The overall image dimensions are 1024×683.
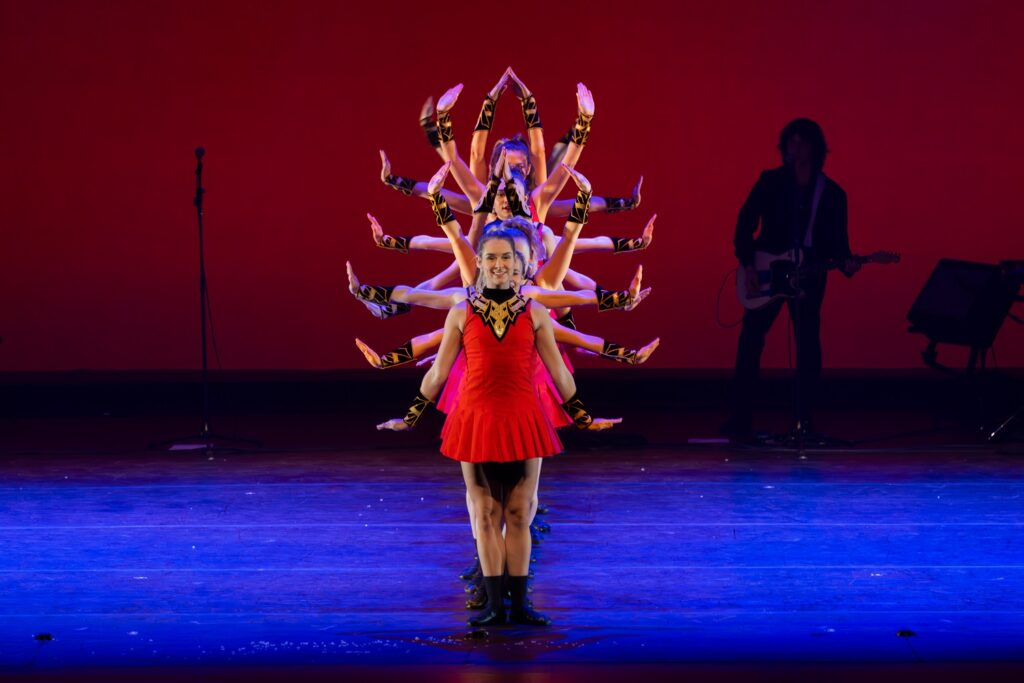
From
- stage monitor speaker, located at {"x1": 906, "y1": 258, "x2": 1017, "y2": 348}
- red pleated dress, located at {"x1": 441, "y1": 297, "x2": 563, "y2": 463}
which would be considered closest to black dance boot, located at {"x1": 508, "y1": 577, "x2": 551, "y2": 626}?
red pleated dress, located at {"x1": 441, "y1": 297, "x2": 563, "y2": 463}

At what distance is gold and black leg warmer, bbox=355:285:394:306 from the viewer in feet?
14.2

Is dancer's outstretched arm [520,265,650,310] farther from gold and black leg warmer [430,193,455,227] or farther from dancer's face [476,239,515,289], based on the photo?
gold and black leg warmer [430,193,455,227]

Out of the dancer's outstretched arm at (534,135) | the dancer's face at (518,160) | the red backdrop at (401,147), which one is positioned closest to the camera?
the dancer's face at (518,160)

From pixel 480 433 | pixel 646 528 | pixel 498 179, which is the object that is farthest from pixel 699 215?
pixel 480 433

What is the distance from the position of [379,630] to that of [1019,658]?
5.07ft

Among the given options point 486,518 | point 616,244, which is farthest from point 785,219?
point 486,518

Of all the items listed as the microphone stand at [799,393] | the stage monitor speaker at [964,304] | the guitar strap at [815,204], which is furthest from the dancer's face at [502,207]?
the stage monitor speaker at [964,304]

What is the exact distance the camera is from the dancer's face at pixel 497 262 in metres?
3.92

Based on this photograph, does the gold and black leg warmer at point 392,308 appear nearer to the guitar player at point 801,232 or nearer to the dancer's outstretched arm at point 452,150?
the dancer's outstretched arm at point 452,150

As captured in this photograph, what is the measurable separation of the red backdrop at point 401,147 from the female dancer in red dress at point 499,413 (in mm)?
5054

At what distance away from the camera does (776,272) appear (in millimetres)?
7500

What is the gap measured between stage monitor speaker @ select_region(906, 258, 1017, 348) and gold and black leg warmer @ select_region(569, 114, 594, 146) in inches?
136

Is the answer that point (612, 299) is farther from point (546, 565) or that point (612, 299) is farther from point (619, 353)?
point (546, 565)

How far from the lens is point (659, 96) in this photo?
9.01m
